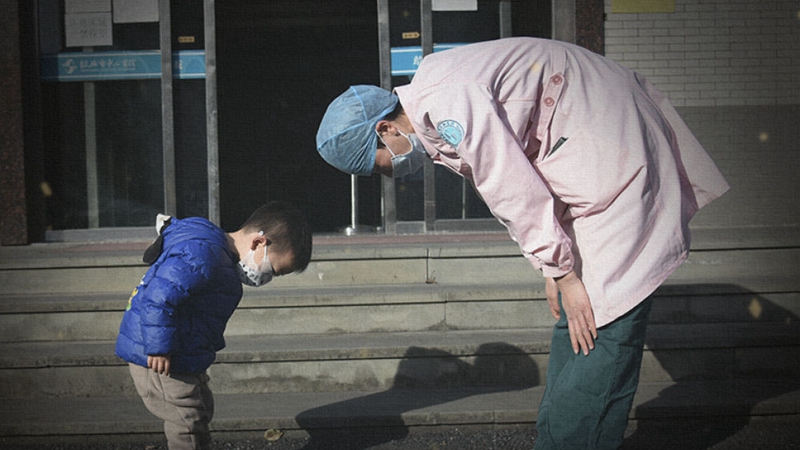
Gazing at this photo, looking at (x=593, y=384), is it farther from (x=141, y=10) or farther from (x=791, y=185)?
(x=141, y=10)

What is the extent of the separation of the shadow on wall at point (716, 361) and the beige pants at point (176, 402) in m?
2.05

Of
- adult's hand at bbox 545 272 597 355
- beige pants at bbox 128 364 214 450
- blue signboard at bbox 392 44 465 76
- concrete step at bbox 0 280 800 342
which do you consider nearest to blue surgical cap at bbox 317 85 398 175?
adult's hand at bbox 545 272 597 355

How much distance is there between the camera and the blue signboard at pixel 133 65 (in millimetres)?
6840

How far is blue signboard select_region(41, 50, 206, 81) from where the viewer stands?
6840 mm

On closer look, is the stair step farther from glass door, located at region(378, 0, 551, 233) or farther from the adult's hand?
glass door, located at region(378, 0, 551, 233)

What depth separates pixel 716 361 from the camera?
4344 mm

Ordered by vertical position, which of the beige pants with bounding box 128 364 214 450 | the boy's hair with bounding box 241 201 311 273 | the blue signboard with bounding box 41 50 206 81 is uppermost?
the blue signboard with bounding box 41 50 206 81

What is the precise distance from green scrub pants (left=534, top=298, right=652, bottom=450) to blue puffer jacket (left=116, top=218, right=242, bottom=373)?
152cm

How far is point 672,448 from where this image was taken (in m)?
3.64

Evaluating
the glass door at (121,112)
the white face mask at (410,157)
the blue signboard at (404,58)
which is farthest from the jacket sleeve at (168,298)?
the blue signboard at (404,58)

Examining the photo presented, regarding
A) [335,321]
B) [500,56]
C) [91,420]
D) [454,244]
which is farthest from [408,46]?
[500,56]

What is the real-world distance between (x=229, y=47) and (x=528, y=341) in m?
A: 7.63

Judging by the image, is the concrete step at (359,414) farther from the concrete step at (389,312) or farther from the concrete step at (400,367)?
the concrete step at (389,312)

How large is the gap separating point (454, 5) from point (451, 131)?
17.0 ft
